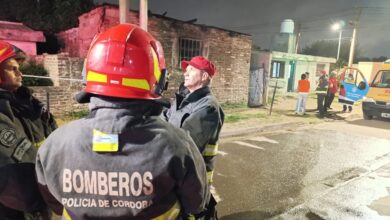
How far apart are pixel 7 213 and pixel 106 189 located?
0.77 metres

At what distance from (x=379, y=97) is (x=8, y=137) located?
13374mm

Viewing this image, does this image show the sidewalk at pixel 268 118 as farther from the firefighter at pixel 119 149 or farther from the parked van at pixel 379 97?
the firefighter at pixel 119 149

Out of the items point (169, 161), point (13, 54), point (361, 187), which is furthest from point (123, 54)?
point (361, 187)

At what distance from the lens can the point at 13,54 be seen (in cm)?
190

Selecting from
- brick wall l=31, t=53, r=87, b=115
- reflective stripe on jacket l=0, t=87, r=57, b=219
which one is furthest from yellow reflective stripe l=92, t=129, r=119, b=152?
brick wall l=31, t=53, r=87, b=115

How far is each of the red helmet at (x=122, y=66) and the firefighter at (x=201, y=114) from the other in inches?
38.5

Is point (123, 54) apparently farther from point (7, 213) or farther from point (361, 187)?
point (361, 187)

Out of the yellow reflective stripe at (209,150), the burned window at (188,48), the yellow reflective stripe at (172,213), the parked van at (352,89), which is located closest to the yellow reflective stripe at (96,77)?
the yellow reflective stripe at (172,213)

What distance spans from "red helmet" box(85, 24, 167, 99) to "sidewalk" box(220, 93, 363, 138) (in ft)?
23.0

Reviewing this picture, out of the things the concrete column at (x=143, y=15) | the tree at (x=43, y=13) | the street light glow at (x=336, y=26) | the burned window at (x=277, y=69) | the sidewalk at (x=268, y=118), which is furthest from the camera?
the street light glow at (x=336, y=26)

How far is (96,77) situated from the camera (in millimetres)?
1354

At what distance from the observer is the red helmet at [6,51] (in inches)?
72.6

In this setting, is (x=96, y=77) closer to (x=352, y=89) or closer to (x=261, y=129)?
(x=261, y=129)

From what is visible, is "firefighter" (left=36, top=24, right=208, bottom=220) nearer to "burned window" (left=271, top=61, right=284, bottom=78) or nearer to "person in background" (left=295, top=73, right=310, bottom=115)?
"person in background" (left=295, top=73, right=310, bottom=115)
